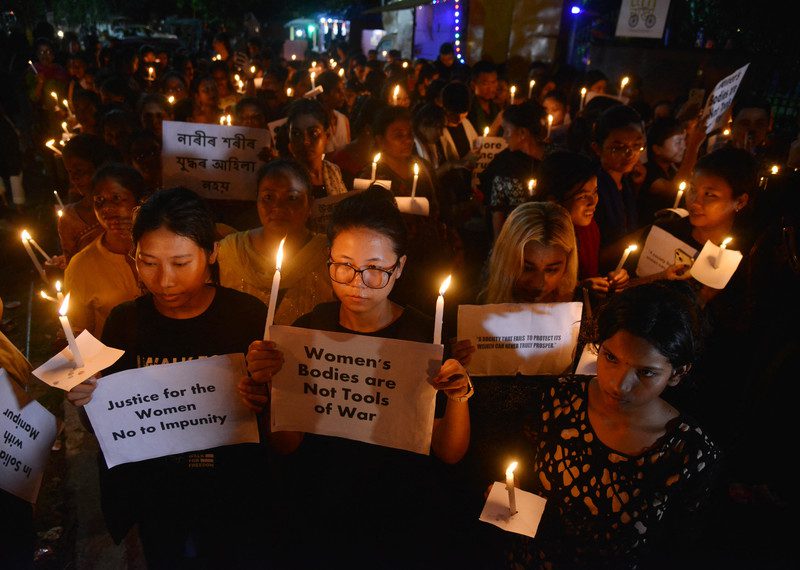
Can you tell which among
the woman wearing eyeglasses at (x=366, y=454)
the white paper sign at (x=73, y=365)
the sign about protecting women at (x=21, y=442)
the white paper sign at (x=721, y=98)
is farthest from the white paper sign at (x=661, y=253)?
the sign about protecting women at (x=21, y=442)

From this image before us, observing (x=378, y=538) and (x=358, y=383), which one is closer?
(x=358, y=383)

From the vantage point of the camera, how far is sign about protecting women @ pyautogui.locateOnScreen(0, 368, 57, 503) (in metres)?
2.04

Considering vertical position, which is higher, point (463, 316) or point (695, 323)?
point (695, 323)

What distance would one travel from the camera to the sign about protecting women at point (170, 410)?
2.09 meters

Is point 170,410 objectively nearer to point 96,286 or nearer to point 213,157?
point 96,286

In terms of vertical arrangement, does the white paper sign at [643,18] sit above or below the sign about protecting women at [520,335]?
above

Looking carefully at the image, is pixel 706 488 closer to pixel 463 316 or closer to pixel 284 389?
pixel 463 316

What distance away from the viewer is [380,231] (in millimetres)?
2213

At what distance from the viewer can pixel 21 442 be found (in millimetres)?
2109

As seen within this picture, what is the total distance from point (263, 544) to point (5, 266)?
634 cm

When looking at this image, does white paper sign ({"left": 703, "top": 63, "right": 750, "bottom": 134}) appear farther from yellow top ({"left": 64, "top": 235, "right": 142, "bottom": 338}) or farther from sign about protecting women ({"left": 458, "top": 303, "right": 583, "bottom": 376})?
yellow top ({"left": 64, "top": 235, "right": 142, "bottom": 338})

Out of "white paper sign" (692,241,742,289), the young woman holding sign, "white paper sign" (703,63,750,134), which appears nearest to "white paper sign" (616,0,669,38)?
"white paper sign" (703,63,750,134)

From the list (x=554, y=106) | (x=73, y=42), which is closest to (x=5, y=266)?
(x=554, y=106)

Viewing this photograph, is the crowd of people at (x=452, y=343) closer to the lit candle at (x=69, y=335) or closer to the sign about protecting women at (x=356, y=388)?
the sign about protecting women at (x=356, y=388)
